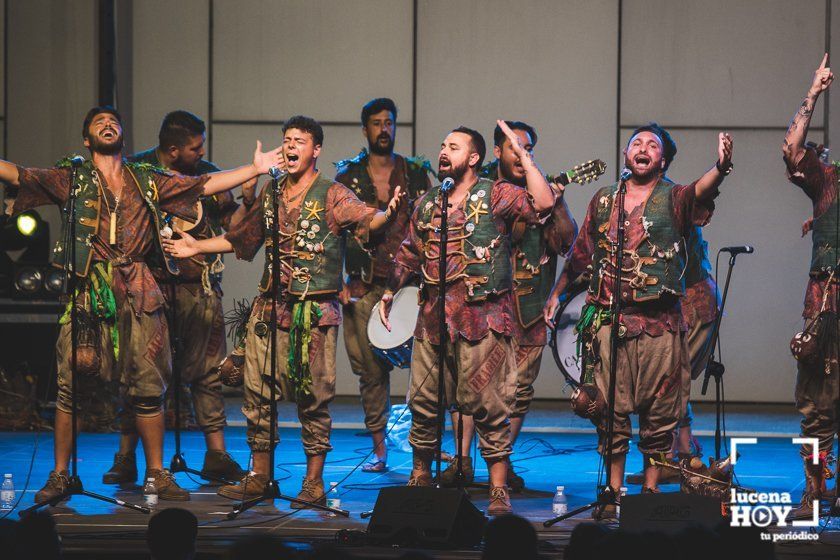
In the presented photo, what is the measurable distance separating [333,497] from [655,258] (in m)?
2.21

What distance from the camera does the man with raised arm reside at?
6.00 metres

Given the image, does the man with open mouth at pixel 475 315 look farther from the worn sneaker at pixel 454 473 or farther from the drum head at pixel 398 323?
the drum head at pixel 398 323

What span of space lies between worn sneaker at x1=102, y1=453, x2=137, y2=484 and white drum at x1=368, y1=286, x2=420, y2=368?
1.58 m

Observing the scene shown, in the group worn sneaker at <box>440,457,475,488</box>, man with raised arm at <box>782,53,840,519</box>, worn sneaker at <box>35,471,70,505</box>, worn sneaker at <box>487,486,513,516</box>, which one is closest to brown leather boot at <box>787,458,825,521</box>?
man with raised arm at <box>782,53,840,519</box>

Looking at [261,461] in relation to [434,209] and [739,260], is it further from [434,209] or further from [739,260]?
[739,260]

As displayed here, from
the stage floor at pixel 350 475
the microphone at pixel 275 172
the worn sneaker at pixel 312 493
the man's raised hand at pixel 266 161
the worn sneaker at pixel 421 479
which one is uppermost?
the man's raised hand at pixel 266 161

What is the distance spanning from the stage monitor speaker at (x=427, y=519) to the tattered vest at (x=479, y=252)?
1.20 metres

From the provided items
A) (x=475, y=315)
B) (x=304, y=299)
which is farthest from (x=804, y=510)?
(x=304, y=299)

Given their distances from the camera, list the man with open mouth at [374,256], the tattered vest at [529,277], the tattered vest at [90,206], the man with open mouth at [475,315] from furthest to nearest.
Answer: the man with open mouth at [374,256]
the tattered vest at [529,277]
the tattered vest at [90,206]
the man with open mouth at [475,315]

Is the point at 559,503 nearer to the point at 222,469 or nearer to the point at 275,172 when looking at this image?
the point at 222,469

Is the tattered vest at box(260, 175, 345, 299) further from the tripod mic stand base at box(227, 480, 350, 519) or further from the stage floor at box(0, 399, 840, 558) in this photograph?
the stage floor at box(0, 399, 840, 558)

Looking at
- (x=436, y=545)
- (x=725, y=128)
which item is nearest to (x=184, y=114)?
(x=436, y=545)

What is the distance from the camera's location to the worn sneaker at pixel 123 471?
7078mm

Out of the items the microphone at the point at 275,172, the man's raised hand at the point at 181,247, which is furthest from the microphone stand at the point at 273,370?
the man's raised hand at the point at 181,247
